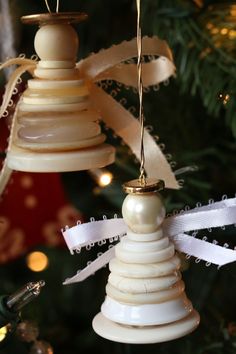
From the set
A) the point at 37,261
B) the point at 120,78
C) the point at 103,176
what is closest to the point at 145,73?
the point at 120,78

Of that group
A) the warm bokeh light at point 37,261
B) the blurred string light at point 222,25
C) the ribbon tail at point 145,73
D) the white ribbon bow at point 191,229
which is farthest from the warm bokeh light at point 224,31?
the warm bokeh light at point 37,261

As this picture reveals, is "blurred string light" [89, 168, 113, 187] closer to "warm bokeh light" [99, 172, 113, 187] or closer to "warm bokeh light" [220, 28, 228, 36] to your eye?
"warm bokeh light" [99, 172, 113, 187]

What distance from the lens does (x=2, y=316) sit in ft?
1.34

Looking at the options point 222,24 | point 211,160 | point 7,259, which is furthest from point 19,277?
point 222,24

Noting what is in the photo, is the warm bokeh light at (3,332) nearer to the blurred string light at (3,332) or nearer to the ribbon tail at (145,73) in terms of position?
the blurred string light at (3,332)

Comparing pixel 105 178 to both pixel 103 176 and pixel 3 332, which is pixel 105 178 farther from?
pixel 3 332

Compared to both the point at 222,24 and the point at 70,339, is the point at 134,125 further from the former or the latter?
the point at 70,339

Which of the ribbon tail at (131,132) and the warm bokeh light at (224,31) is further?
the warm bokeh light at (224,31)

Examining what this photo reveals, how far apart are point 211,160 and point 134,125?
0.62 ft

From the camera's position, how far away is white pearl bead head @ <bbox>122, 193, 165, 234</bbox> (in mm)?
332

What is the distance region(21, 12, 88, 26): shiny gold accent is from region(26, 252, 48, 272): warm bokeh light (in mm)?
408

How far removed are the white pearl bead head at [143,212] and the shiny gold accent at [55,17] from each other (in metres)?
0.11

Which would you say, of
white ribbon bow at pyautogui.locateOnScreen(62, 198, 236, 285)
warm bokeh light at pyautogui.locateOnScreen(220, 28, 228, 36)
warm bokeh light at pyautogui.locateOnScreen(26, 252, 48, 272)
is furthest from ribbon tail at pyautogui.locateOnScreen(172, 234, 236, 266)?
warm bokeh light at pyautogui.locateOnScreen(26, 252, 48, 272)

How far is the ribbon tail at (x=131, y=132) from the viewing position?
1.40ft
